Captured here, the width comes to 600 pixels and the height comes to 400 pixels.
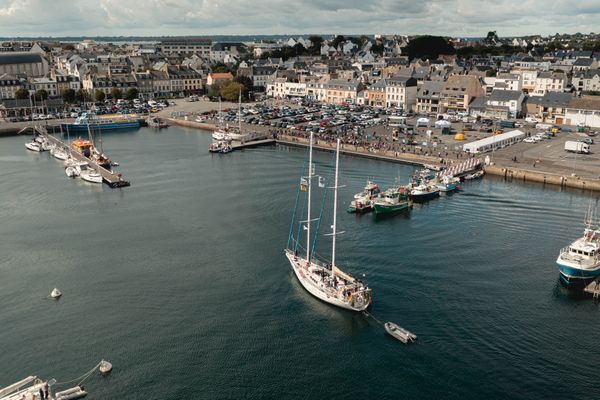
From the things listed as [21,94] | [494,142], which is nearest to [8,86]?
[21,94]

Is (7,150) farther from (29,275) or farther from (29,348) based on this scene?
(29,348)

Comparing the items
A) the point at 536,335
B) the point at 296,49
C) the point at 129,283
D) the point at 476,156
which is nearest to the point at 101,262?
the point at 129,283

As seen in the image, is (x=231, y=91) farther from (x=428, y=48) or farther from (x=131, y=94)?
(x=428, y=48)

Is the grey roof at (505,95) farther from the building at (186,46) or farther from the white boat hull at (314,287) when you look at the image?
the building at (186,46)

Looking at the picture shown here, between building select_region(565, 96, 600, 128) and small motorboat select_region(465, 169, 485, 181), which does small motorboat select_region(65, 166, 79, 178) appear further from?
building select_region(565, 96, 600, 128)

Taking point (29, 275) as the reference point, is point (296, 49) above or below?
above

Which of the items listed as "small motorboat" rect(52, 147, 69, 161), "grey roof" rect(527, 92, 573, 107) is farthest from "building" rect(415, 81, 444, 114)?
"small motorboat" rect(52, 147, 69, 161)
